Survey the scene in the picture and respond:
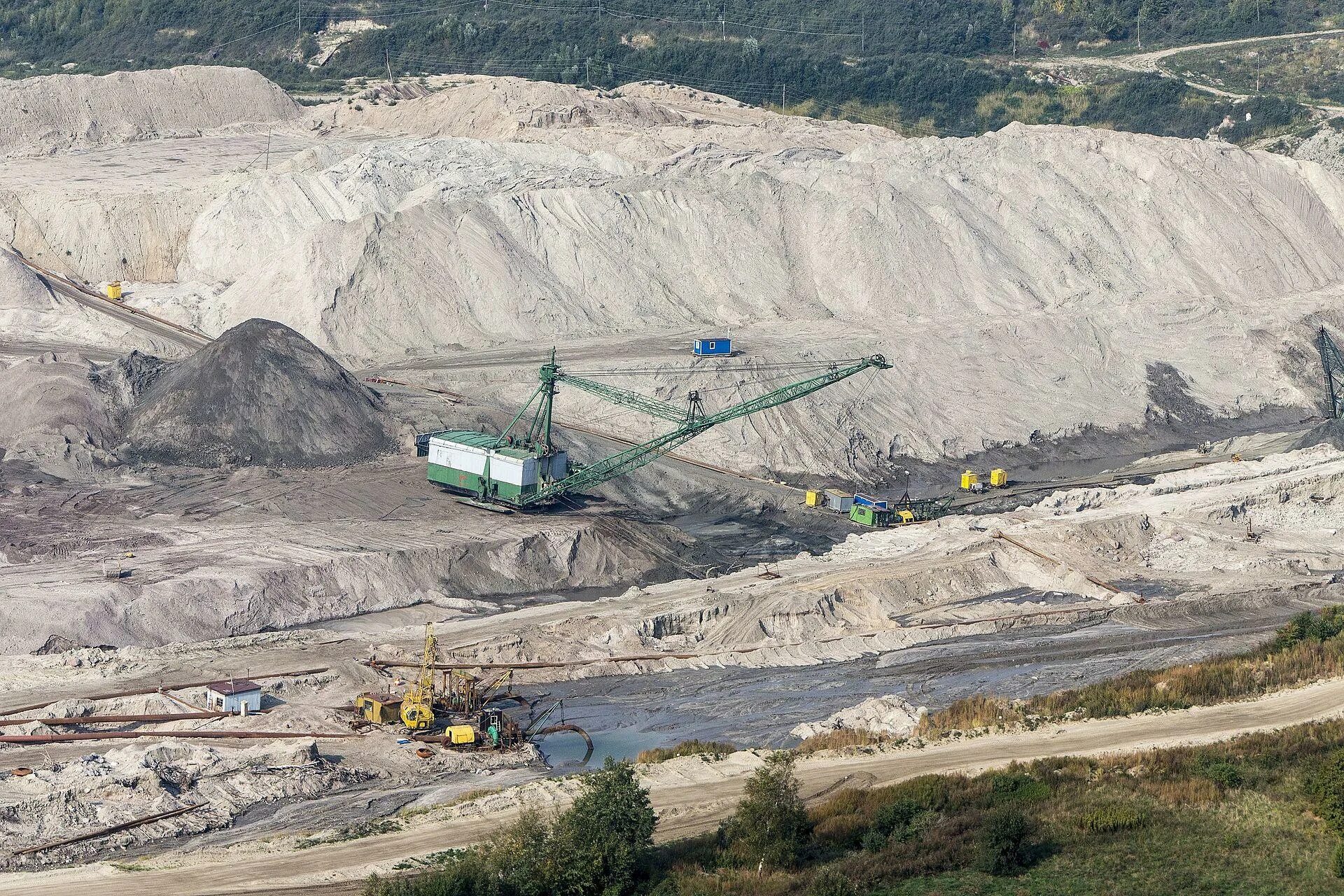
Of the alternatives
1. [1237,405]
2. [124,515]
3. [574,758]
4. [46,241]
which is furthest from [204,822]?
[1237,405]

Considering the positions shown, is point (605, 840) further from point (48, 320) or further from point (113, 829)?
point (48, 320)

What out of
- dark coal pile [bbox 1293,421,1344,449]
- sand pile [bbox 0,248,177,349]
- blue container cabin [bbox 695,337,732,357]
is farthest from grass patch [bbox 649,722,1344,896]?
sand pile [bbox 0,248,177,349]

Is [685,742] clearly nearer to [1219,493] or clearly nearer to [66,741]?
[66,741]

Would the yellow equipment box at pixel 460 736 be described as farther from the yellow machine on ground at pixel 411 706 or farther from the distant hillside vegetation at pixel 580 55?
the distant hillside vegetation at pixel 580 55

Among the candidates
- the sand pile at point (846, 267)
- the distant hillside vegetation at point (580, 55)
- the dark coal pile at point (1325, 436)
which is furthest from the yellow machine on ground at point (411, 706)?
the distant hillside vegetation at point (580, 55)

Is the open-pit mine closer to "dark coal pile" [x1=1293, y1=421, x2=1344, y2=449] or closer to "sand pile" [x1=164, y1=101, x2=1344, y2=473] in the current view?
"sand pile" [x1=164, y1=101, x2=1344, y2=473]

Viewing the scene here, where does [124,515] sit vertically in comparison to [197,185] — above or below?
below
